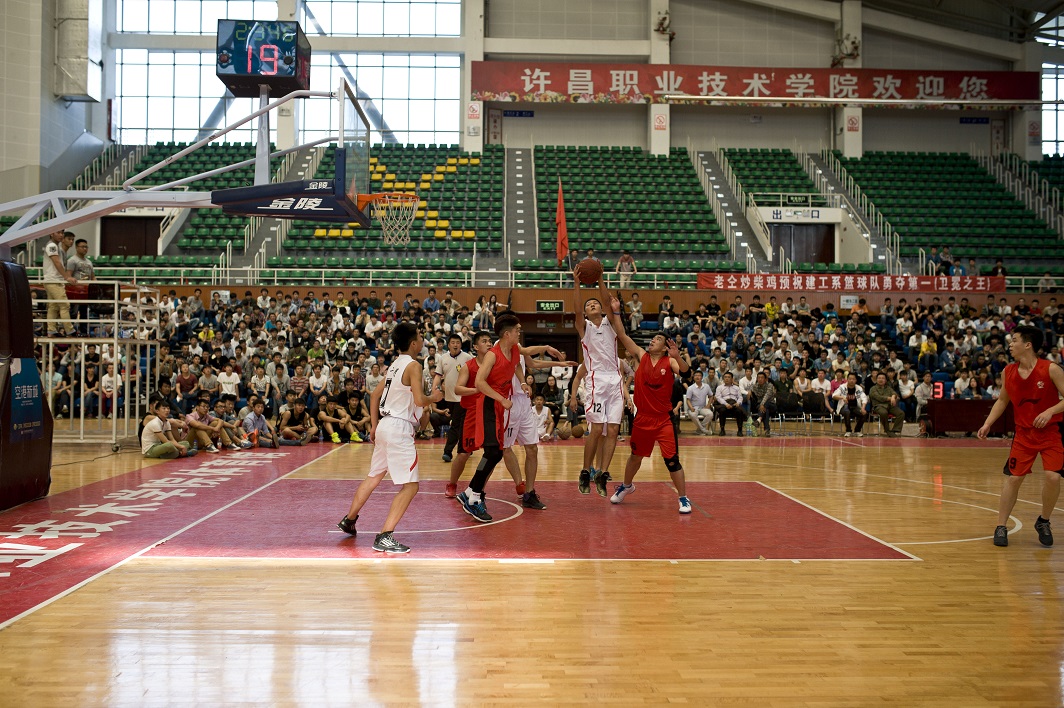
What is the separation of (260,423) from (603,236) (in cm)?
1707

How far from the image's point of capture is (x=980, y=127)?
119 ft

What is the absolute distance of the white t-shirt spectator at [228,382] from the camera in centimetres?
1689

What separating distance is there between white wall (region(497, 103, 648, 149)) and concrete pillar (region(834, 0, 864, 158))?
8.02m

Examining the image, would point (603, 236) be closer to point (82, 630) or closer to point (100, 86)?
point (100, 86)

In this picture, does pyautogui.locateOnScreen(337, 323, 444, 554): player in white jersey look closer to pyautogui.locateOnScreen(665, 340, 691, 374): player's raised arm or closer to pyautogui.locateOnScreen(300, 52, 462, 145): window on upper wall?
pyautogui.locateOnScreen(665, 340, 691, 374): player's raised arm

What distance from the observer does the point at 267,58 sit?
436 inches

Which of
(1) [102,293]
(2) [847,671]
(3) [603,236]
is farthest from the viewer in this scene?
(3) [603,236]

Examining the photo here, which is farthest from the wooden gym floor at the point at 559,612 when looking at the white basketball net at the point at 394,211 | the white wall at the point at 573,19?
the white wall at the point at 573,19

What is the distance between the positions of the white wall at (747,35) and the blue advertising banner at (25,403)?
31011 mm

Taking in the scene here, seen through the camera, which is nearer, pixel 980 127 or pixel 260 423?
pixel 260 423

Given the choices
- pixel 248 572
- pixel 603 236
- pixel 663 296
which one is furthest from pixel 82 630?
pixel 603 236

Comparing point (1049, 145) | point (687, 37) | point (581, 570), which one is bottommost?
point (581, 570)

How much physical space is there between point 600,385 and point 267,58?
6.20m

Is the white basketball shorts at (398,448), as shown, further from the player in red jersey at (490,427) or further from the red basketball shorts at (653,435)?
the red basketball shorts at (653,435)
